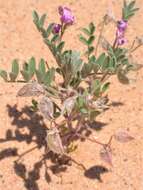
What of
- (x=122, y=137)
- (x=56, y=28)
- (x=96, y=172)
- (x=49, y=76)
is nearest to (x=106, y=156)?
(x=122, y=137)

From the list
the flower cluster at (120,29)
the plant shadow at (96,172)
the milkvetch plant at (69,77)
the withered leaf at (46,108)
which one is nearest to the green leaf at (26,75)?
the milkvetch plant at (69,77)

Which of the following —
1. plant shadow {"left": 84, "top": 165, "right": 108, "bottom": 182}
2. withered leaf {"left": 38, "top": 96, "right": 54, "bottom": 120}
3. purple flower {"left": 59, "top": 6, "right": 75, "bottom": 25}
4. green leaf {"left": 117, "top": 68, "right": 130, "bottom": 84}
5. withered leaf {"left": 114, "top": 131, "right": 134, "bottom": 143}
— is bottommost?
plant shadow {"left": 84, "top": 165, "right": 108, "bottom": 182}

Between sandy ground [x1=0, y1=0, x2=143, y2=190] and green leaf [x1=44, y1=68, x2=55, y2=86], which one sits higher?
green leaf [x1=44, y1=68, x2=55, y2=86]

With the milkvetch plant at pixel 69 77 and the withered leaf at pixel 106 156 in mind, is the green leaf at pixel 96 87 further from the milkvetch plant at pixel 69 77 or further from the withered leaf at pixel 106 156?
the withered leaf at pixel 106 156

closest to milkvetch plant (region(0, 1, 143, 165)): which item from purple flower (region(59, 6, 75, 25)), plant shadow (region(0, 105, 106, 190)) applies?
purple flower (region(59, 6, 75, 25))

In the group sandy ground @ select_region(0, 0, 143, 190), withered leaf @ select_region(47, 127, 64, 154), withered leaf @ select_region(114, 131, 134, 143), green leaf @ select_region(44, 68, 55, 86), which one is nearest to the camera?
withered leaf @ select_region(47, 127, 64, 154)

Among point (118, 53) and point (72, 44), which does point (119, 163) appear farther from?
point (72, 44)

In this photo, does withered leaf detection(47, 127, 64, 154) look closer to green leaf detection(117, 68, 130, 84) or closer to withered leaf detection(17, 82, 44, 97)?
withered leaf detection(17, 82, 44, 97)

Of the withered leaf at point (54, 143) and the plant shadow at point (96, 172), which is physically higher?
the withered leaf at point (54, 143)

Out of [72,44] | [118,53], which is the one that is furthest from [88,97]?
[72,44]

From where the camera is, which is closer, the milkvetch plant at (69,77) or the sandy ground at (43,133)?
the milkvetch plant at (69,77)
